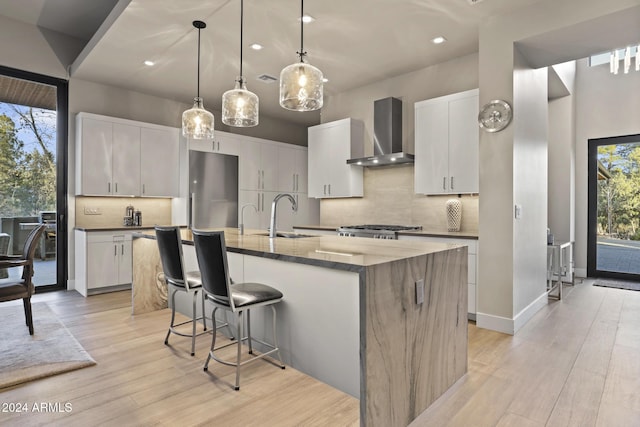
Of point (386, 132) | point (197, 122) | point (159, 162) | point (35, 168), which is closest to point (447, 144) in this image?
Answer: point (386, 132)

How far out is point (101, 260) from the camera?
4648 mm

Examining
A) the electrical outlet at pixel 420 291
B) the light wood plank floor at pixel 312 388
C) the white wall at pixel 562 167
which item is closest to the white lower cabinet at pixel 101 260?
the light wood plank floor at pixel 312 388

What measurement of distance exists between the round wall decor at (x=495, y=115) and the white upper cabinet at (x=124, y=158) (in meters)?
4.25

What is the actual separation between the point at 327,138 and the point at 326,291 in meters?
3.63

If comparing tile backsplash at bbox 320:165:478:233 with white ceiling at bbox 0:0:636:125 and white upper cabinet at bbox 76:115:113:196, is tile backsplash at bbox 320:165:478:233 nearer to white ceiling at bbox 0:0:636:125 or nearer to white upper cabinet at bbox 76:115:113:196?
white ceiling at bbox 0:0:636:125

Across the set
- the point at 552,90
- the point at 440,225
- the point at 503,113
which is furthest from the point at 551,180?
the point at 503,113

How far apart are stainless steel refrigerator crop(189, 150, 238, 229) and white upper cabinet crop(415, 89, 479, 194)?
9.71 ft

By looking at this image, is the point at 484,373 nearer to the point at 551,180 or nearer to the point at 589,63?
the point at 551,180

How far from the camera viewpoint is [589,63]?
5633mm

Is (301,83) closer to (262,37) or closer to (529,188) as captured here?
(262,37)

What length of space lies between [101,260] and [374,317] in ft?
13.9

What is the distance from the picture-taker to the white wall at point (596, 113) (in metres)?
5.32

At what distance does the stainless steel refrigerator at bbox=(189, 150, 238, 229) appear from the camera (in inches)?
215

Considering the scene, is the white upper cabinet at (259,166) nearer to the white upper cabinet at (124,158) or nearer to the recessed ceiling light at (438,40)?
the white upper cabinet at (124,158)
